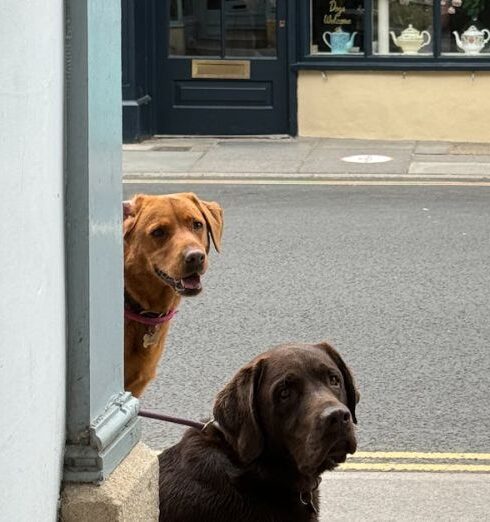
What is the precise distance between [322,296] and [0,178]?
6.54 m

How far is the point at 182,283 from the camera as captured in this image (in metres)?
4.91

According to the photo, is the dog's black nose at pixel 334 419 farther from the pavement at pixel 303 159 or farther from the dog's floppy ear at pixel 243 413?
the pavement at pixel 303 159

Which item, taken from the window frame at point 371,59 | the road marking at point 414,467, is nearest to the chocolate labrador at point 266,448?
the road marking at point 414,467

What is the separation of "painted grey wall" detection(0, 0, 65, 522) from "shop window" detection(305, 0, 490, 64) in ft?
44.4

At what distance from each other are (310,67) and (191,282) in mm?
11754

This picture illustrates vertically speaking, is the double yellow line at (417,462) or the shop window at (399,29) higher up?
the shop window at (399,29)

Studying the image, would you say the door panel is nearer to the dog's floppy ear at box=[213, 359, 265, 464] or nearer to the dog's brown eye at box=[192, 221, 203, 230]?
the dog's brown eye at box=[192, 221, 203, 230]

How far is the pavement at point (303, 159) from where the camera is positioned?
14.3 m

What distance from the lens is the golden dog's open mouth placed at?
488 centimetres

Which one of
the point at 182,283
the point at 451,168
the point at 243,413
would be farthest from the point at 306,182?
the point at 243,413

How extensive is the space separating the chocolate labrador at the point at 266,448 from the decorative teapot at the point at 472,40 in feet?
42.3

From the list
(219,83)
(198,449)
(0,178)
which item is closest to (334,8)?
(219,83)

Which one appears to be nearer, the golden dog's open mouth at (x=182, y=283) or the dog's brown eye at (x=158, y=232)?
the golden dog's open mouth at (x=182, y=283)

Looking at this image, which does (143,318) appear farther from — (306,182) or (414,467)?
(306,182)
